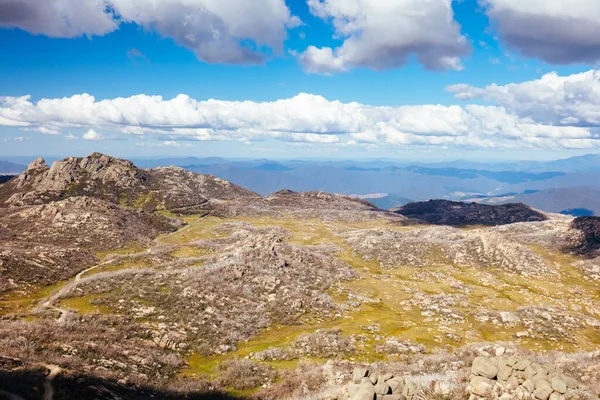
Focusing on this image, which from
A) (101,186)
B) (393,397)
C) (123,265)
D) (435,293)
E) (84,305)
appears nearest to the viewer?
(393,397)

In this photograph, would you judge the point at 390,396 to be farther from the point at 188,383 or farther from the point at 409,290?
the point at 409,290

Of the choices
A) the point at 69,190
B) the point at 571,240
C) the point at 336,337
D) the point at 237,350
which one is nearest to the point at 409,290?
the point at 336,337

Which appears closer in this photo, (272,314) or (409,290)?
(272,314)

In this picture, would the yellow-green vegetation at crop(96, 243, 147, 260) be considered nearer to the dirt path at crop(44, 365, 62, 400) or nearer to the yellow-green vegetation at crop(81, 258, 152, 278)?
the yellow-green vegetation at crop(81, 258, 152, 278)

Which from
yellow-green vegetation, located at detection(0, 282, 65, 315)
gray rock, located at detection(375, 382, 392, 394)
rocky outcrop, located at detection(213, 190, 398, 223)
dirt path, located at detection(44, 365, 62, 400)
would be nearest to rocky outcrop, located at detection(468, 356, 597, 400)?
gray rock, located at detection(375, 382, 392, 394)

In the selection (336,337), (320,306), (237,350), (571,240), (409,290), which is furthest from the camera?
(571,240)

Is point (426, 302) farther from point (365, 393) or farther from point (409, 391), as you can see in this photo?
point (365, 393)

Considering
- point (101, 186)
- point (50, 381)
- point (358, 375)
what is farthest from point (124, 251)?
point (101, 186)
